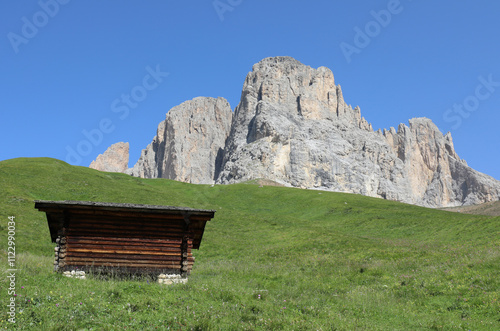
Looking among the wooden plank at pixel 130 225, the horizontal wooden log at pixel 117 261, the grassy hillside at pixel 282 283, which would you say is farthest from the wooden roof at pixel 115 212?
the grassy hillside at pixel 282 283

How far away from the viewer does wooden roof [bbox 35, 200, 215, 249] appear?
18.4 metres

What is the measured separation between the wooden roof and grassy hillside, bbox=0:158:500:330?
2.66 m

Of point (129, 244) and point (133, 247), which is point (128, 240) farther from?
point (133, 247)

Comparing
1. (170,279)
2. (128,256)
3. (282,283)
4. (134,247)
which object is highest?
(134,247)

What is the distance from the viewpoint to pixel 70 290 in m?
14.2

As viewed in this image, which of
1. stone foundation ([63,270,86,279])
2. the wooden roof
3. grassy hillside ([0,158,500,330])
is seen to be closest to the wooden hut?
the wooden roof

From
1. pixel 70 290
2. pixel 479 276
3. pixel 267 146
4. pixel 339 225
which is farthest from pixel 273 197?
pixel 267 146

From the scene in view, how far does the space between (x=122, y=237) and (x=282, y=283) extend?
30.1 ft

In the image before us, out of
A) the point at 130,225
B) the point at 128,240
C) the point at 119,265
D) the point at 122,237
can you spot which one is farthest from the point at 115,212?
the point at 119,265

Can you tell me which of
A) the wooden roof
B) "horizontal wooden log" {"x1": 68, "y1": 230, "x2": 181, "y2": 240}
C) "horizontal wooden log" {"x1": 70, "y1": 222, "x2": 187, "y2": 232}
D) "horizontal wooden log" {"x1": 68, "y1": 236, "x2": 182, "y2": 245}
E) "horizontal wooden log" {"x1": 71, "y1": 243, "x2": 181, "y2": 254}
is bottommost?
"horizontal wooden log" {"x1": 71, "y1": 243, "x2": 181, "y2": 254}

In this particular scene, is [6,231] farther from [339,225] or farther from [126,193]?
[339,225]

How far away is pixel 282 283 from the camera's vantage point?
22.4m

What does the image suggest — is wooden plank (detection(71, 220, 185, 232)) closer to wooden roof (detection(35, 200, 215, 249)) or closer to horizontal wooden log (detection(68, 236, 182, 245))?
wooden roof (detection(35, 200, 215, 249))

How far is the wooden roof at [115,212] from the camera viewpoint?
18.4 meters
